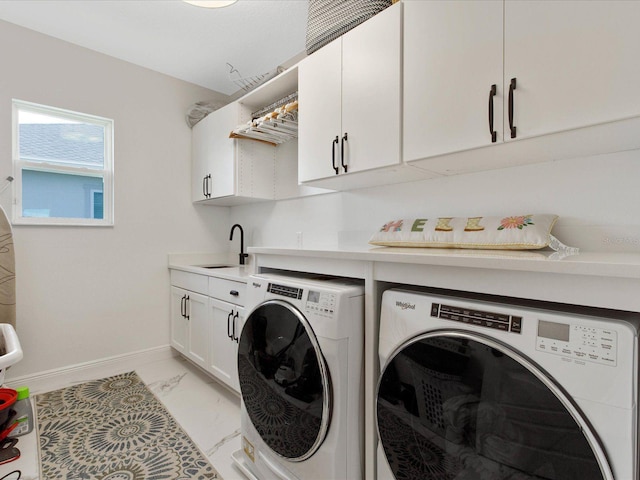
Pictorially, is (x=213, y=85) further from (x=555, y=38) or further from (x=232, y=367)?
(x=555, y=38)

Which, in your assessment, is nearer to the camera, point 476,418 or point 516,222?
point 476,418

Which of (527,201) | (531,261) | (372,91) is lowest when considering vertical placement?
(531,261)

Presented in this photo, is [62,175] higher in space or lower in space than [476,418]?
higher

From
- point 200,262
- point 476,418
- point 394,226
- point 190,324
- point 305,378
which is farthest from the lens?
point 200,262

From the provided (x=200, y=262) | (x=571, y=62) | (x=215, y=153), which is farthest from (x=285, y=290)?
(x=200, y=262)

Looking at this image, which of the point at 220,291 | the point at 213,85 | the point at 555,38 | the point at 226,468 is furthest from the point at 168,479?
the point at 213,85

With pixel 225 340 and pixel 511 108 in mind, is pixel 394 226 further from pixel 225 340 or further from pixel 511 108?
pixel 225 340

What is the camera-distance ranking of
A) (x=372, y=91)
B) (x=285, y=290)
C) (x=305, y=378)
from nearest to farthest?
(x=305, y=378), (x=285, y=290), (x=372, y=91)

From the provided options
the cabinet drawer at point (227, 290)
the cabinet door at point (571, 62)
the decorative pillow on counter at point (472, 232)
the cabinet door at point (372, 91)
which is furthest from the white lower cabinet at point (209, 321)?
the cabinet door at point (571, 62)

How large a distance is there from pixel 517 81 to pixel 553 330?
85 centimetres

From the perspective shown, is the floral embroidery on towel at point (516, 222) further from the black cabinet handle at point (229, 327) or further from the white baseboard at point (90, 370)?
the white baseboard at point (90, 370)

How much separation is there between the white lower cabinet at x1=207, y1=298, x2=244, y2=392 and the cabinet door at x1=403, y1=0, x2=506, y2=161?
148cm

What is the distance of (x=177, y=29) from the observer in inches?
91.1

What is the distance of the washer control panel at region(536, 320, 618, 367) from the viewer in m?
0.69
